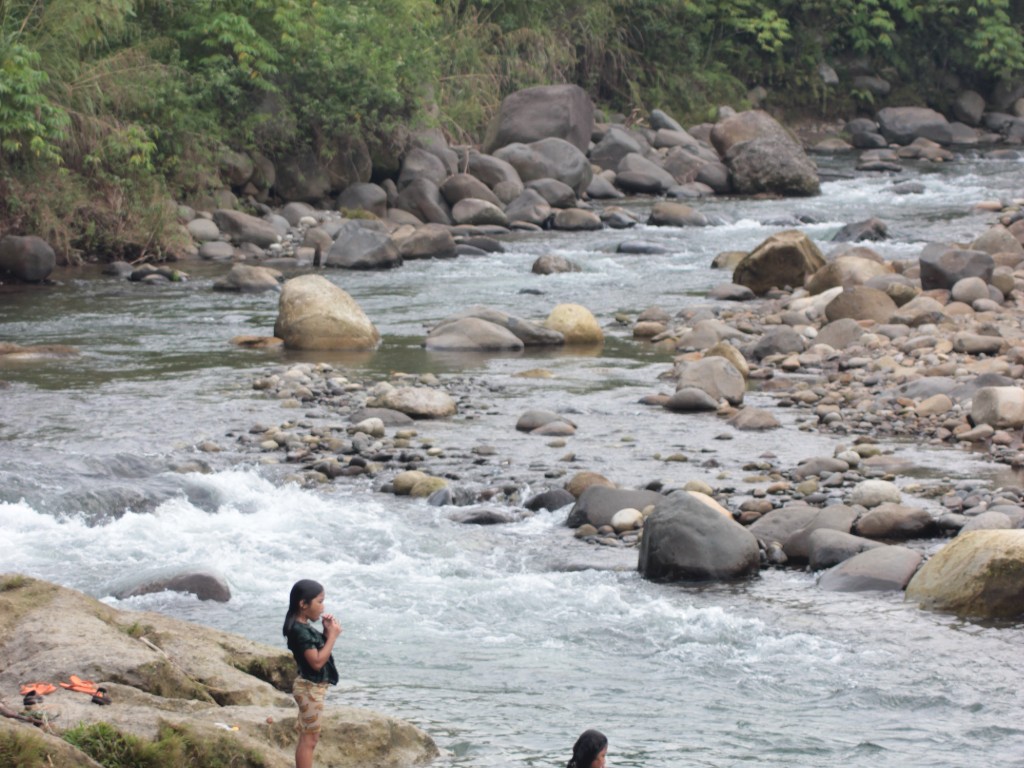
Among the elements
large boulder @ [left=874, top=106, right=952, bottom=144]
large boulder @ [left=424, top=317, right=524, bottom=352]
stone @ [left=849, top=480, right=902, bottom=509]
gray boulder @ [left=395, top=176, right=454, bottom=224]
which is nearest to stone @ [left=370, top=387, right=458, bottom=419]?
large boulder @ [left=424, top=317, right=524, bottom=352]

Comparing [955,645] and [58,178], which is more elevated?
[58,178]

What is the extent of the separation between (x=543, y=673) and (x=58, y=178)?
15480mm

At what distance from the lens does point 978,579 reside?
7.54 metres

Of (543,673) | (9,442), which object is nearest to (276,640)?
(543,673)

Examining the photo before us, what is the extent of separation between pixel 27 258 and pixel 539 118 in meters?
13.0

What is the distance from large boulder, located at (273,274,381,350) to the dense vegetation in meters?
4.94

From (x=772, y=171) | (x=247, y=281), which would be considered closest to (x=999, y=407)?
(x=247, y=281)

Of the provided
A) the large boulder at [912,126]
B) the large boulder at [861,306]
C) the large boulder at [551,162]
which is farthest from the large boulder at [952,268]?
the large boulder at [912,126]

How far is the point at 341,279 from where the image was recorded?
19.5 meters

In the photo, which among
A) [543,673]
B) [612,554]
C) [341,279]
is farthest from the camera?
[341,279]

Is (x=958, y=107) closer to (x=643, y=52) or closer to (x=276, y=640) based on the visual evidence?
(x=643, y=52)

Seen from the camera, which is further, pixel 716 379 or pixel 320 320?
pixel 320 320

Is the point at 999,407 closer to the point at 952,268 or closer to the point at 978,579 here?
the point at 978,579

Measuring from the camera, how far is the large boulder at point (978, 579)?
24.5ft
